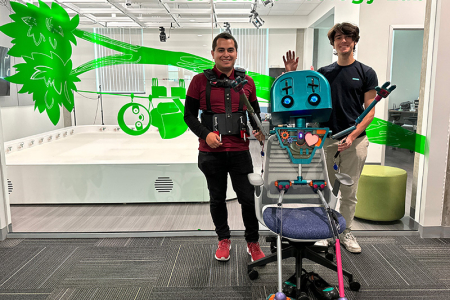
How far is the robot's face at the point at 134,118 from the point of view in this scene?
2.86 meters

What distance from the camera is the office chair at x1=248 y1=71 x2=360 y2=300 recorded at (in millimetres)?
1657

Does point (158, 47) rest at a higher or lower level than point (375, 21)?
lower

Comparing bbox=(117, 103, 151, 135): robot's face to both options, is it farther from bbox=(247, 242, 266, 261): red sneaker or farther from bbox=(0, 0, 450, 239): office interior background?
bbox=(247, 242, 266, 261): red sneaker

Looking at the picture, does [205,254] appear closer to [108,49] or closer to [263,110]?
[263,110]

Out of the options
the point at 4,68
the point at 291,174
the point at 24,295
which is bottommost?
the point at 24,295

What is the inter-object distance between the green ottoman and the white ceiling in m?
1.53

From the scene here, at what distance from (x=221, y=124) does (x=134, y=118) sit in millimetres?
1203

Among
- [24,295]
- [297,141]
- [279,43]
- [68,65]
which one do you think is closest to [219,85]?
[297,141]

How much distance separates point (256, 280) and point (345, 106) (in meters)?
1.27

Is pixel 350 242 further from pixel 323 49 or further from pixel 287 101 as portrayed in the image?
pixel 323 49

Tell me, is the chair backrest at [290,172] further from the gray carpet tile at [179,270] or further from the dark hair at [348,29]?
the dark hair at [348,29]

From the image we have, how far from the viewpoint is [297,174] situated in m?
1.88

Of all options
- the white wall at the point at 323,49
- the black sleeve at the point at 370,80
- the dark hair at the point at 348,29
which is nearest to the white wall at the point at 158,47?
the white wall at the point at 323,49

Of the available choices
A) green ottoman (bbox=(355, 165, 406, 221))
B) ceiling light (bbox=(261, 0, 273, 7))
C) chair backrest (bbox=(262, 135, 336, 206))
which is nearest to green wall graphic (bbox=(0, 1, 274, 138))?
ceiling light (bbox=(261, 0, 273, 7))
